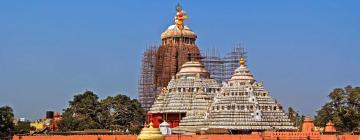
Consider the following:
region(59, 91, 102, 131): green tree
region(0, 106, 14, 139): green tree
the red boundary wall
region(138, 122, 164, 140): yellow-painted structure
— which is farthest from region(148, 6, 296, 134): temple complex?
region(138, 122, 164, 140): yellow-painted structure

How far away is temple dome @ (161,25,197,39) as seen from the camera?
63.8 m

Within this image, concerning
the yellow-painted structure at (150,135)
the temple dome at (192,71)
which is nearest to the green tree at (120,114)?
the temple dome at (192,71)

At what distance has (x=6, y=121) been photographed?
179 ft

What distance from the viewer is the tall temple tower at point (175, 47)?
63.8m

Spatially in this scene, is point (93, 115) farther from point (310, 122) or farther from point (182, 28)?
point (310, 122)

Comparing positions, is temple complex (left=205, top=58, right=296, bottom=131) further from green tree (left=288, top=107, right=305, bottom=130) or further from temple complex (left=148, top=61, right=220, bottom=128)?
green tree (left=288, top=107, right=305, bottom=130)

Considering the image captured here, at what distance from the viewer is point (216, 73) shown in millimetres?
64188

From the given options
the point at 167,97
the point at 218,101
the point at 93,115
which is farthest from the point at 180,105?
the point at 93,115

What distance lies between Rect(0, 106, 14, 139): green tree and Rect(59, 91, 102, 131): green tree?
5.34 meters

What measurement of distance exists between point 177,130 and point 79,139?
7672mm

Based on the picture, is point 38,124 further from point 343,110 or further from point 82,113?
point 343,110

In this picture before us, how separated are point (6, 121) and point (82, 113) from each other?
771 cm

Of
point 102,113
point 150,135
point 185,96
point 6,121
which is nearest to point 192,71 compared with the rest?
point 185,96

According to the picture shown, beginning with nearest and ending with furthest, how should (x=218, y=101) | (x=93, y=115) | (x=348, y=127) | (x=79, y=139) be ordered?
(x=79, y=139)
(x=218, y=101)
(x=348, y=127)
(x=93, y=115)
